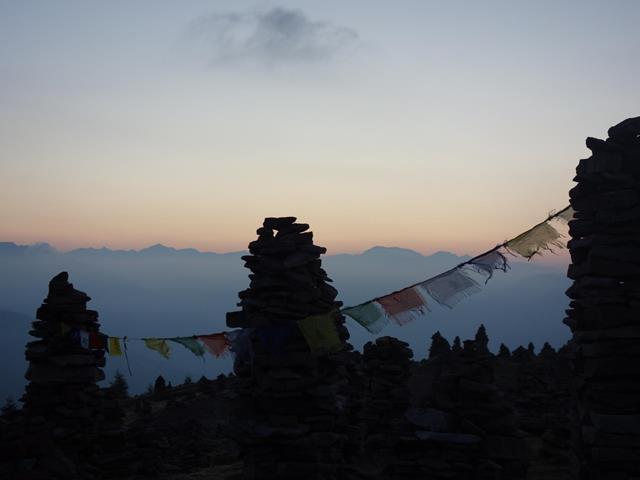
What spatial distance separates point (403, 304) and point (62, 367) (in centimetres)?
881

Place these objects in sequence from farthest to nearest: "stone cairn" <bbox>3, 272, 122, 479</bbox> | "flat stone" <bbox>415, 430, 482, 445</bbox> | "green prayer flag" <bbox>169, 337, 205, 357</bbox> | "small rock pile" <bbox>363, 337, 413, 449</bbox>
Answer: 1. "small rock pile" <bbox>363, 337, 413, 449</bbox>
2. "green prayer flag" <bbox>169, 337, 205, 357</bbox>
3. "stone cairn" <bbox>3, 272, 122, 479</bbox>
4. "flat stone" <bbox>415, 430, 482, 445</bbox>

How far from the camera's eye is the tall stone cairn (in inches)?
687

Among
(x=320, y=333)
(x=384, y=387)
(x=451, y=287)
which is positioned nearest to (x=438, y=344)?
(x=384, y=387)

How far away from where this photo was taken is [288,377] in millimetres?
13625

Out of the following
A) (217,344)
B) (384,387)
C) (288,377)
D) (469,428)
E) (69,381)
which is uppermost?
(217,344)

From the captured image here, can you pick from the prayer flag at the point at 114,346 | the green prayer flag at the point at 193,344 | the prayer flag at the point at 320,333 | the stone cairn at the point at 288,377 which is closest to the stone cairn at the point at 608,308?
the prayer flag at the point at 320,333

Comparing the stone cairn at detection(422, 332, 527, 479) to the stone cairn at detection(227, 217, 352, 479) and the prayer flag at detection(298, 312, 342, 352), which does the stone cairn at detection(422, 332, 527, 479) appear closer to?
the stone cairn at detection(227, 217, 352, 479)

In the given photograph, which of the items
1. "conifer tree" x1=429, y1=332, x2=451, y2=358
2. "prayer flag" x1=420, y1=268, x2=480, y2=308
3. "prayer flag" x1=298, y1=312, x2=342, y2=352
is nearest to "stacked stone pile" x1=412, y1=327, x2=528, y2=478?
"prayer flag" x1=420, y1=268, x2=480, y2=308

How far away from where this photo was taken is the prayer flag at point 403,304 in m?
15.5

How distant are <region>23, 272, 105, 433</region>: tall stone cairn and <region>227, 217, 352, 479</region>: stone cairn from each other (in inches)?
230

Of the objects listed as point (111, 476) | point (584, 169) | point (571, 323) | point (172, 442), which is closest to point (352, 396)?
point (111, 476)

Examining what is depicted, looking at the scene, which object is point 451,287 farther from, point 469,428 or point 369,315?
point 469,428

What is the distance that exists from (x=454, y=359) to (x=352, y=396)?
743cm

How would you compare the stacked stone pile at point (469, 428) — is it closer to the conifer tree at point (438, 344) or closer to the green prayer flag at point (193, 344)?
the green prayer flag at point (193, 344)
